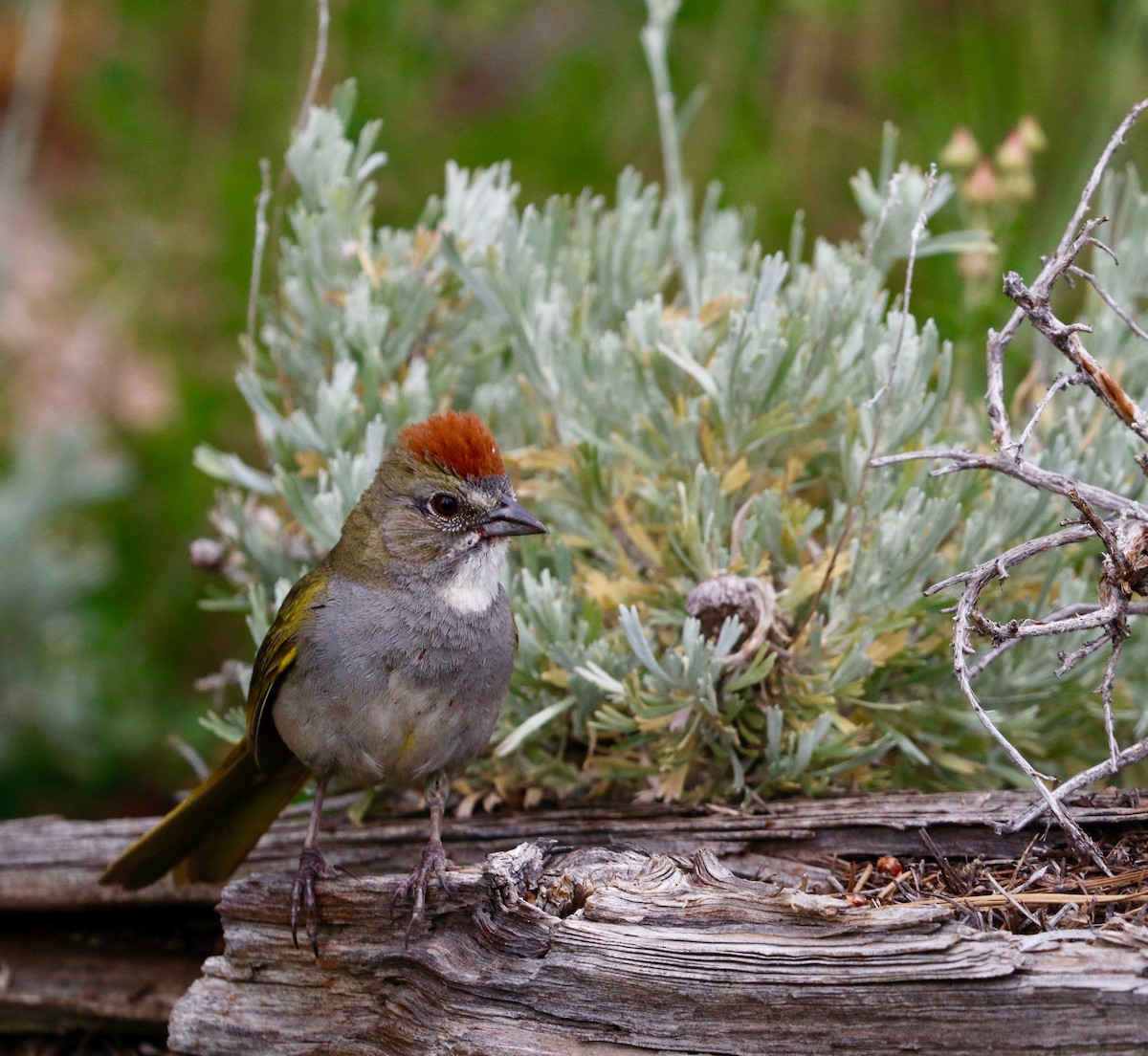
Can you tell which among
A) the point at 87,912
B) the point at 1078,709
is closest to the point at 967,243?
the point at 1078,709

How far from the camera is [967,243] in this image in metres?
3.62

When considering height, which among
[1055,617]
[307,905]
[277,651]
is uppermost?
[1055,617]

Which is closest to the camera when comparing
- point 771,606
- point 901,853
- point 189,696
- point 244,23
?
point 901,853

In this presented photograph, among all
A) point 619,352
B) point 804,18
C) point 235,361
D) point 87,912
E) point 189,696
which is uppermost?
point 804,18

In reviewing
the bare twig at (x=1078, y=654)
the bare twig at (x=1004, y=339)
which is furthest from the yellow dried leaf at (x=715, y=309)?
the bare twig at (x=1078, y=654)

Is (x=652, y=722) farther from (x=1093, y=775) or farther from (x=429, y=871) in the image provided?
(x=1093, y=775)

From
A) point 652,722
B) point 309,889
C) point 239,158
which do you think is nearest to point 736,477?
point 652,722

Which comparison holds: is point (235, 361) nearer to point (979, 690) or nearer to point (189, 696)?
point (189, 696)

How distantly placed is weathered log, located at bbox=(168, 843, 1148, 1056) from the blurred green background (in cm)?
278

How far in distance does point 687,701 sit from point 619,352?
3.21ft

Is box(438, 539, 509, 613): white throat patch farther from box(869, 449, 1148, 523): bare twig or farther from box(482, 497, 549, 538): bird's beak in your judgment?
box(869, 449, 1148, 523): bare twig

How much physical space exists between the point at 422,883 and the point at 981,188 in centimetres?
245

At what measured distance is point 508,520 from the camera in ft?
11.0

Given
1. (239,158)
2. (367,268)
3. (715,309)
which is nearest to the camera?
(715,309)
